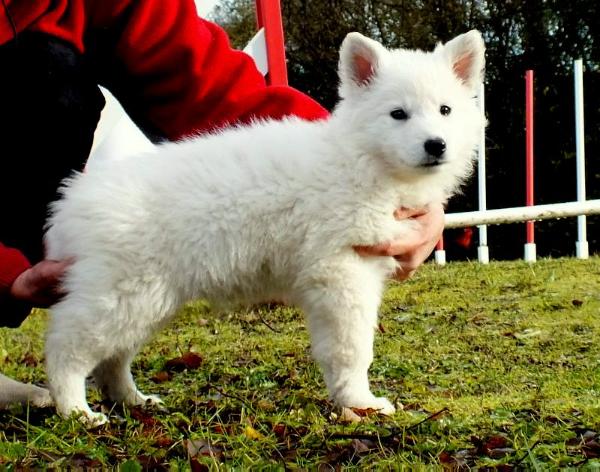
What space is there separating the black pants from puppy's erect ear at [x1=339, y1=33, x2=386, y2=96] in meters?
0.98

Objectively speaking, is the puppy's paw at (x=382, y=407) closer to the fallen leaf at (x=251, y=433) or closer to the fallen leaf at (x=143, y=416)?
the fallen leaf at (x=251, y=433)

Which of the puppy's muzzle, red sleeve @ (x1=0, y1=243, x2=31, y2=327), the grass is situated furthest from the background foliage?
the puppy's muzzle

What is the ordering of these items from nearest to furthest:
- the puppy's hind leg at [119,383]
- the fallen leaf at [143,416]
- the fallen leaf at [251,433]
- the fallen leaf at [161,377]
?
the fallen leaf at [251,433] → the fallen leaf at [143,416] → the puppy's hind leg at [119,383] → the fallen leaf at [161,377]

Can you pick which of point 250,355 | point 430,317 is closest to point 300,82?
point 430,317

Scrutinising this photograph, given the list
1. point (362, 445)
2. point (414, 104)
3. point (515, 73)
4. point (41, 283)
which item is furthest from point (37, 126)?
point (515, 73)

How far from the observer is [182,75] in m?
3.43

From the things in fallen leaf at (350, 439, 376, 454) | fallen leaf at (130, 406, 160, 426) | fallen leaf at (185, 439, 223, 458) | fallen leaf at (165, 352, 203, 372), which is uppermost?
fallen leaf at (185, 439, 223, 458)

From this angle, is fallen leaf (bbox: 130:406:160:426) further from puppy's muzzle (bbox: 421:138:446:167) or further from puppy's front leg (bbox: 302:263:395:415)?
puppy's muzzle (bbox: 421:138:446:167)

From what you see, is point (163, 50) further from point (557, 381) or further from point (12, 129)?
point (557, 381)

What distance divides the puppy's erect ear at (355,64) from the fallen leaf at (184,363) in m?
1.47

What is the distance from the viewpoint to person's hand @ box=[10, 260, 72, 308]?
110 inches

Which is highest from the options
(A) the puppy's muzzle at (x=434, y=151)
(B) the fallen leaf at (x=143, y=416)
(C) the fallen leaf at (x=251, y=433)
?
(A) the puppy's muzzle at (x=434, y=151)

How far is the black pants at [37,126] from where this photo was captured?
313 centimetres

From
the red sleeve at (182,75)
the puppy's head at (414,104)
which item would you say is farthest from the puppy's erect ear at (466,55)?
the red sleeve at (182,75)
